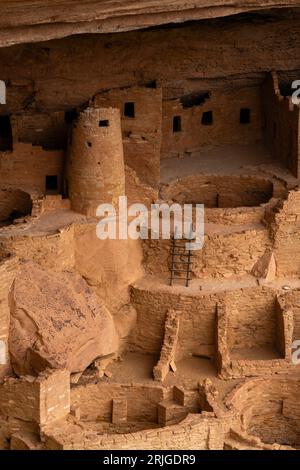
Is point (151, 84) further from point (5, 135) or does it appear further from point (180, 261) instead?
point (180, 261)

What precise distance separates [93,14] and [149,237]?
499cm

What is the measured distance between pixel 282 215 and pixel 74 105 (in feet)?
13.8

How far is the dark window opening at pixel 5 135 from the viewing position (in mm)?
20453

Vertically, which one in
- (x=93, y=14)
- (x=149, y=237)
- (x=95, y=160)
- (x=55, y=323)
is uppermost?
(x=93, y=14)

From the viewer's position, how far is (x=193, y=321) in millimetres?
19203

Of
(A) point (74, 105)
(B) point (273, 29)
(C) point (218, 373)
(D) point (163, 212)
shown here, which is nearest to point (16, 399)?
(C) point (218, 373)

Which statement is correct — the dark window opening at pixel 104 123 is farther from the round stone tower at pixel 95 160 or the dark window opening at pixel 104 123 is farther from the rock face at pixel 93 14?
the rock face at pixel 93 14

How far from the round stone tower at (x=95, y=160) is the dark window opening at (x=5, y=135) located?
1.56 metres

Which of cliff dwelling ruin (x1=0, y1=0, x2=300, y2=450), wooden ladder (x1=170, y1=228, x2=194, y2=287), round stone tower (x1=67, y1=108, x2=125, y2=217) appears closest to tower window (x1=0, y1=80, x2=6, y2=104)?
cliff dwelling ruin (x1=0, y1=0, x2=300, y2=450)

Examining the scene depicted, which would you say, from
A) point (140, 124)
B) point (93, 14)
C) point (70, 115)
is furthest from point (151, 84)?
point (93, 14)

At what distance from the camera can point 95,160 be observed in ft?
62.9

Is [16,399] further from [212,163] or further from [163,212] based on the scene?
[212,163]

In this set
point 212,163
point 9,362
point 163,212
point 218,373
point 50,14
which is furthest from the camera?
point 212,163

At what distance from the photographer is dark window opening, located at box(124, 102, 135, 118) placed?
20.3 meters
